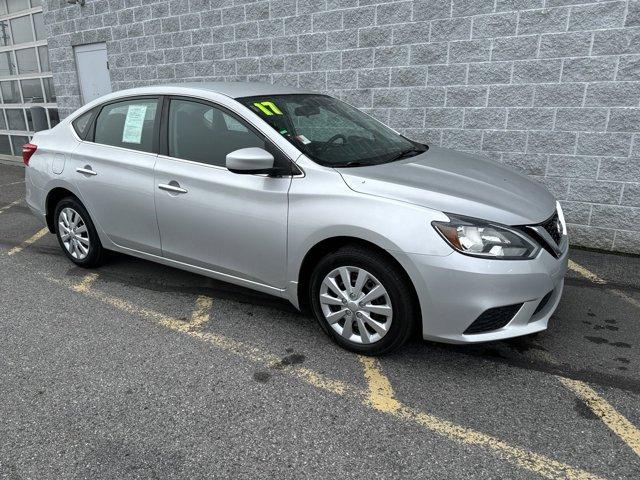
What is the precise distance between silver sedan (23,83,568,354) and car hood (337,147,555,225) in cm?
1

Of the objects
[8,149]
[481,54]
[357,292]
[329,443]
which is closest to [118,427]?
[329,443]

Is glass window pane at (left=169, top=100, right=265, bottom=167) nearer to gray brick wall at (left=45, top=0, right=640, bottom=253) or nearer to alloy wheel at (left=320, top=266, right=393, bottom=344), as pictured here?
alloy wheel at (left=320, top=266, right=393, bottom=344)

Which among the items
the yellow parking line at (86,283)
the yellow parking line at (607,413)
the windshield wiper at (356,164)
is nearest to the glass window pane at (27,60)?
the yellow parking line at (86,283)

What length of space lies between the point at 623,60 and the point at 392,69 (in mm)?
2299

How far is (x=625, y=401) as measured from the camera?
2707mm

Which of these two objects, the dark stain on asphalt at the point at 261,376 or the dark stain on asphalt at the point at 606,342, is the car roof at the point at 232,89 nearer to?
the dark stain on asphalt at the point at 261,376

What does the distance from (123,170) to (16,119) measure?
30.6 feet

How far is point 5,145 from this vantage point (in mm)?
11953

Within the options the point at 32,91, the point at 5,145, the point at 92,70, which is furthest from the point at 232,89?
the point at 5,145

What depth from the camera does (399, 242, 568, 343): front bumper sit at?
2689 mm

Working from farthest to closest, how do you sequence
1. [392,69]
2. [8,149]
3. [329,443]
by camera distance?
[8,149]
[392,69]
[329,443]

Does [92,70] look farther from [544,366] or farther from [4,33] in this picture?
[544,366]

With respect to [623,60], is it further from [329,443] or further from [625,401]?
[329,443]

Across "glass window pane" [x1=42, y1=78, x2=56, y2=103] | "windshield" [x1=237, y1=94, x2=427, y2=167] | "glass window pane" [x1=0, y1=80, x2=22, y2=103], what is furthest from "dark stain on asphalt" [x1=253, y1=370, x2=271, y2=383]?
"glass window pane" [x1=0, y1=80, x2=22, y2=103]
